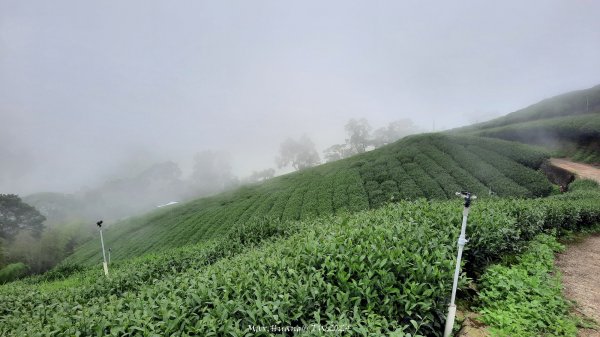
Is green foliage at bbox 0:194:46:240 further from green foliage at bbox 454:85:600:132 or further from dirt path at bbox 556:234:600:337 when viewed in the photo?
green foliage at bbox 454:85:600:132

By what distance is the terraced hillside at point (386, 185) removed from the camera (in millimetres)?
24234

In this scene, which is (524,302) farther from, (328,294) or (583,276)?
(328,294)

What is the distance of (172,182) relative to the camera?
115625 millimetres

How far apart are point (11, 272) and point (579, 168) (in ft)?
198

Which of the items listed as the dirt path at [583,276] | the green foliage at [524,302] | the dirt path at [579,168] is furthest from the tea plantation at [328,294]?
the dirt path at [579,168]

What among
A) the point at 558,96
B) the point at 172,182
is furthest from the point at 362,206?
the point at 172,182

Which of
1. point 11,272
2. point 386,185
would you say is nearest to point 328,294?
point 386,185

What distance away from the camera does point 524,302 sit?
181 inches

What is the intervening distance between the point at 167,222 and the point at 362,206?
25647mm

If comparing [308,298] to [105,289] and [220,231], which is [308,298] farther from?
[220,231]

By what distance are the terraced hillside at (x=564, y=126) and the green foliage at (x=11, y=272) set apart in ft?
196

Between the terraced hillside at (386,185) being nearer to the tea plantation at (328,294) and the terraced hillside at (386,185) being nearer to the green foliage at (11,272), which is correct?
the green foliage at (11,272)

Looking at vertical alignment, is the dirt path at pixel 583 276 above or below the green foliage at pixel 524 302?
below

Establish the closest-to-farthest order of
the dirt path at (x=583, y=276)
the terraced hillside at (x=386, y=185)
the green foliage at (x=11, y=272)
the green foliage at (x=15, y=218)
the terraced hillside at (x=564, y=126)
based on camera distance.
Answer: the dirt path at (x=583, y=276), the terraced hillside at (x=386, y=185), the terraced hillside at (x=564, y=126), the green foliage at (x=11, y=272), the green foliage at (x=15, y=218)
